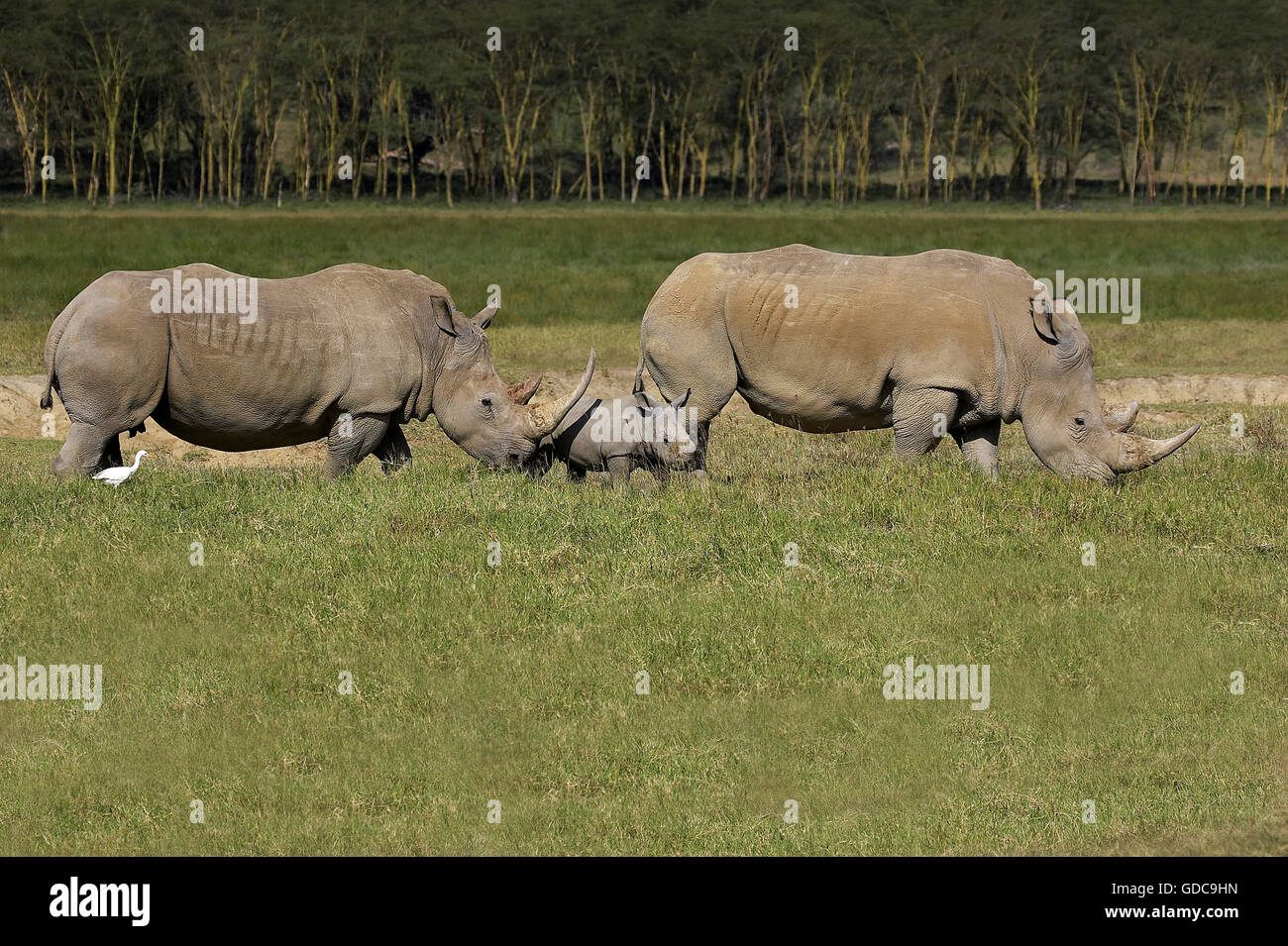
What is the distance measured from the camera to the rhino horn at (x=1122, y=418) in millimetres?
11984

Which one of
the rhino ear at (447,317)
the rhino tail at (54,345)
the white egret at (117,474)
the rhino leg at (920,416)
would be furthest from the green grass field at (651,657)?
the rhino ear at (447,317)

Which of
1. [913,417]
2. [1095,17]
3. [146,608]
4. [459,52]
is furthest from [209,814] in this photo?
[1095,17]

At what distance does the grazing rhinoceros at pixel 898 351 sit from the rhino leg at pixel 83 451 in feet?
13.7

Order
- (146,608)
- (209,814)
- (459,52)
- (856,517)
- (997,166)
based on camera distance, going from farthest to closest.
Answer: (997,166)
(459,52)
(856,517)
(146,608)
(209,814)

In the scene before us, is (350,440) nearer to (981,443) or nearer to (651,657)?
(651,657)

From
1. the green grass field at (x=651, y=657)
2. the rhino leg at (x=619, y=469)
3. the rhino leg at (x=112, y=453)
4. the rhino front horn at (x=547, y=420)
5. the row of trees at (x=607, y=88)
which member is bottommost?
the green grass field at (x=651, y=657)

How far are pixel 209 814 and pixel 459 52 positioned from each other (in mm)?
74277

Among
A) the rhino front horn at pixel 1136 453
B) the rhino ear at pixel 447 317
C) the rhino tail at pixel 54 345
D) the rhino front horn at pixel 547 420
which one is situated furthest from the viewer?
the rhino ear at pixel 447 317

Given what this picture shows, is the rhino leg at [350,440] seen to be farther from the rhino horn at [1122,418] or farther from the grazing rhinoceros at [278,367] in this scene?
the rhino horn at [1122,418]

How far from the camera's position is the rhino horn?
1198 centimetres

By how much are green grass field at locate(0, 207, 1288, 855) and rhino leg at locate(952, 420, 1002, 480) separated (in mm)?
242

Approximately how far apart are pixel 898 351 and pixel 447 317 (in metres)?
3.45
